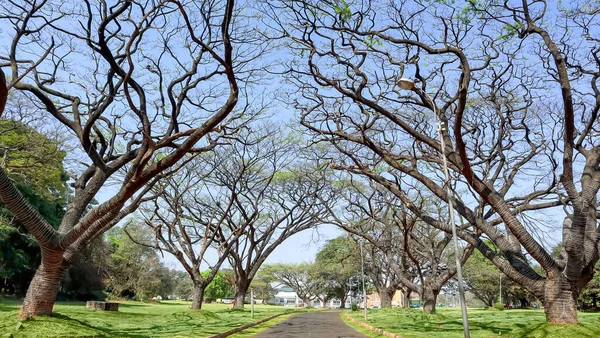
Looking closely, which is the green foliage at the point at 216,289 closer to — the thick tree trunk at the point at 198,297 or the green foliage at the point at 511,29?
the thick tree trunk at the point at 198,297

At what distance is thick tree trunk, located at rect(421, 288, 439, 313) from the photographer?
2575 centimetres

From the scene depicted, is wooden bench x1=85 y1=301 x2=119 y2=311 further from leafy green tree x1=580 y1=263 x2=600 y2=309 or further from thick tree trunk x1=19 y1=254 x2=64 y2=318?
leafy green tree x1=580 y1=263 x2=600 y2=309

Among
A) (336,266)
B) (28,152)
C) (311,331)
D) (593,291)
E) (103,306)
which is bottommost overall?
(311,331)

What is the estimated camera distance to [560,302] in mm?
11430

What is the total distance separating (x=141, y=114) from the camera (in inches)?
463

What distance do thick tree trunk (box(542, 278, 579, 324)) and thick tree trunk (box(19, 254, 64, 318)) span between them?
41.7 ft

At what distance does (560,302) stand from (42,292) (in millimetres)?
13206

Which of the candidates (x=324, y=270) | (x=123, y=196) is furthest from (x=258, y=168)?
(x=324, y=270)

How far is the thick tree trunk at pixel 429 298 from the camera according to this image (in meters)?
25.8

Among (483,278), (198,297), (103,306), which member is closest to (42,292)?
(103,306)

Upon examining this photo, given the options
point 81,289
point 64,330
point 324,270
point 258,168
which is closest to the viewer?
point 64,330

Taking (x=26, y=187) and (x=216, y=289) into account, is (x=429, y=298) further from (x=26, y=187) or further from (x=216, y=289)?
(x=216, y=289)

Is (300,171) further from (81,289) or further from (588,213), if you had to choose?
(81,289)

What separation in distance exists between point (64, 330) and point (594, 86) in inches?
602
